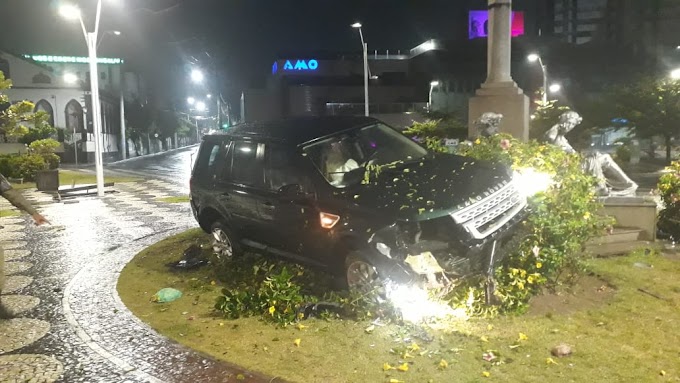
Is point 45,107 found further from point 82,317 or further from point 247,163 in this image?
point 82,317

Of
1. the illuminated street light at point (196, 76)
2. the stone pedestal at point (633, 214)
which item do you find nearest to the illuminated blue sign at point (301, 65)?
the illuminated street light at point (196, 76)

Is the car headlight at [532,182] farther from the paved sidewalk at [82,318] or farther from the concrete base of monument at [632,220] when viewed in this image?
the paved sidewalk at [82,318]

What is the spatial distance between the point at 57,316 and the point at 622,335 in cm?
554

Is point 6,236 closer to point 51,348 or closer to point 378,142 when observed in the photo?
point 51,348

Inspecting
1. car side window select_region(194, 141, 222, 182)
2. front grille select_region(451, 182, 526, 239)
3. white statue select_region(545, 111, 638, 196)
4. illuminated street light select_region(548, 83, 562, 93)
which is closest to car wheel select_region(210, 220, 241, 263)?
car side window select_region(194, 141, 222, 182)

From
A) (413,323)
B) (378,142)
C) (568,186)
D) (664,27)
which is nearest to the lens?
(413,323)

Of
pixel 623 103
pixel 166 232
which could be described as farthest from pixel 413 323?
pixel 623 103

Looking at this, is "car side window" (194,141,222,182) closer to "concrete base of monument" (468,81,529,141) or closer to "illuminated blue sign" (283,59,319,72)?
"concrete base of monument" (468,81,529,141)


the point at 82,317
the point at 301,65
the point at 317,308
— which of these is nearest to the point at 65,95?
the point at 301,65

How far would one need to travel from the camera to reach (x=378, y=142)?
6.69m

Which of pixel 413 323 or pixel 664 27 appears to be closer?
pixel 413 323

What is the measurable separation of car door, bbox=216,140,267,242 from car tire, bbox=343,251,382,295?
1.52 m

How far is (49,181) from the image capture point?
18.6m

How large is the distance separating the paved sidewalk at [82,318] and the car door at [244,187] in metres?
1.71
